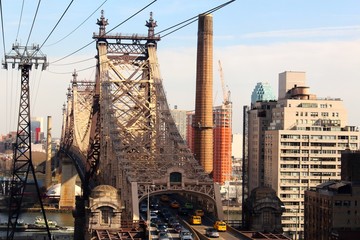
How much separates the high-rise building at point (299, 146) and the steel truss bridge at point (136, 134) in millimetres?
30025

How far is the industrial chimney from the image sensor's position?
10694 cm

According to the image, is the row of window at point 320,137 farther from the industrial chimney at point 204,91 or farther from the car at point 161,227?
the car at point 161,227

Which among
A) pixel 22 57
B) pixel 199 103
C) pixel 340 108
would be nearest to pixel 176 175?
pixel 22 57

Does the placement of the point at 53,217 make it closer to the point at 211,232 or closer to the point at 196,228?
the point at 196,228

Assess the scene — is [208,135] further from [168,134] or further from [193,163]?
[193,163]

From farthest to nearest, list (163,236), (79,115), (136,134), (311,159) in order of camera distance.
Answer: (79,115), (311,159), (136,134), (163,236)

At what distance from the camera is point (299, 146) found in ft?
355

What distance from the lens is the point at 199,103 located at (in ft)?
356

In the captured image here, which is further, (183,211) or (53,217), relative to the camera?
(53,217)

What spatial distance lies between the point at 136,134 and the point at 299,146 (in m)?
32.6

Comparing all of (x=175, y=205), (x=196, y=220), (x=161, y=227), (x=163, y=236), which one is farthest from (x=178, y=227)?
(x=175, y=205)

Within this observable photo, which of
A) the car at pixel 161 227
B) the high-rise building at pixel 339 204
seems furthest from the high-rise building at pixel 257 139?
the car at pixel 161 227

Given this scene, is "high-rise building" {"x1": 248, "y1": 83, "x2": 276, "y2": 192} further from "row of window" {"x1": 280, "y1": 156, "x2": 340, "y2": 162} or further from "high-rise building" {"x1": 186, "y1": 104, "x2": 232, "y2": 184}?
"high-rise building" {"x1": 186, "y1": 104, "x2": 232, "y2": 184}

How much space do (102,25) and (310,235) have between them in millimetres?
Answer: 33236
